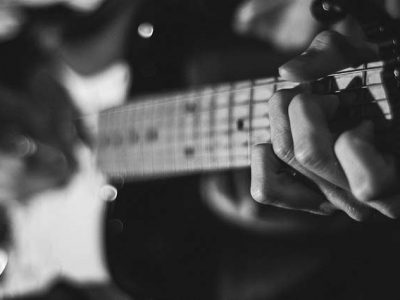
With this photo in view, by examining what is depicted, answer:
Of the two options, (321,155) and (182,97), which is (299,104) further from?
(182,97)

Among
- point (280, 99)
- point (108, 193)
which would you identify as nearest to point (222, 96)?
point (280, 99)

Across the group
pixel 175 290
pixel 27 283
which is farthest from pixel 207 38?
pixel 27 283

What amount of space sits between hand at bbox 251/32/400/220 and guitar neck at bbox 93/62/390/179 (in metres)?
0.03

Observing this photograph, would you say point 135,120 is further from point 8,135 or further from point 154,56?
point 8,135

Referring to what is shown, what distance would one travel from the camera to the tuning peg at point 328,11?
1.27 feet

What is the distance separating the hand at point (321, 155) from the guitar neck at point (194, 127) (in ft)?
0.11

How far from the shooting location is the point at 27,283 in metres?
1.05

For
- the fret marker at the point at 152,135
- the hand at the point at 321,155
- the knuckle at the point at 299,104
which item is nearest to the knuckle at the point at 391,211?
the hand at the point at 321,155

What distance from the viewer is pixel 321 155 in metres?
0.33

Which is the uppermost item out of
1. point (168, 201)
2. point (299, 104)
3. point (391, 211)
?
point (299, 104)

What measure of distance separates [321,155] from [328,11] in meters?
0.16

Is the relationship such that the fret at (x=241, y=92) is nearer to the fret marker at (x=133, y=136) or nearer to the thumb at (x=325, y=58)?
the thumb at (x=325, y=58)

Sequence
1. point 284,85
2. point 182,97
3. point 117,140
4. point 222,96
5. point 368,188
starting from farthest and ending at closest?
point 117,140, point 182,97, point 222,96, point 284,85, point 368,188

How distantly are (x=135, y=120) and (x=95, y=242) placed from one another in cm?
32
